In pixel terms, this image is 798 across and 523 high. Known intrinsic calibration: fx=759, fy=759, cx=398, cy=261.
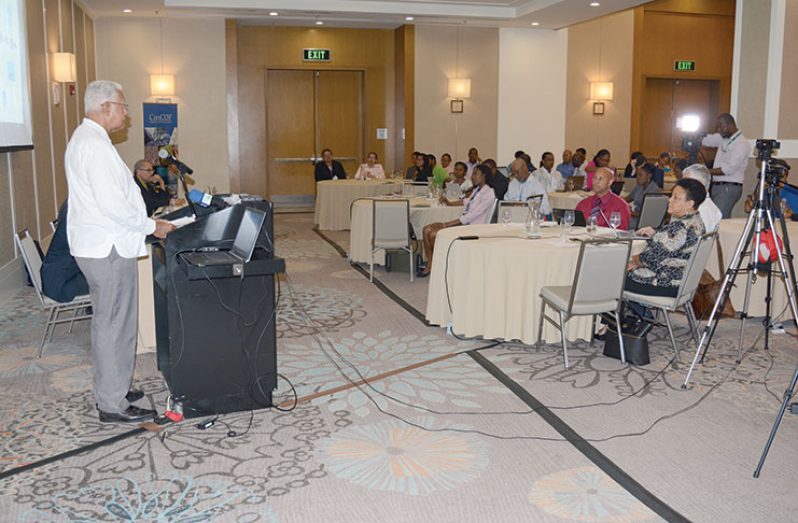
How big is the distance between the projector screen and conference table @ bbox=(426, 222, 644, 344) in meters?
4.16

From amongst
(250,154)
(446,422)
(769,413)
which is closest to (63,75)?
(250,154)

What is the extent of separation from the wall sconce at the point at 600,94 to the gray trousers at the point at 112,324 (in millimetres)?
13627

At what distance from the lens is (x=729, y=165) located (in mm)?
8562

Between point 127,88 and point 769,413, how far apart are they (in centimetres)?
1243

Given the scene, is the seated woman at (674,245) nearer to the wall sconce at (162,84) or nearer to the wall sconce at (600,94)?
the wall sconce at (162,84)

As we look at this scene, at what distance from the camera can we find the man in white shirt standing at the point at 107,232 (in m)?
3.69

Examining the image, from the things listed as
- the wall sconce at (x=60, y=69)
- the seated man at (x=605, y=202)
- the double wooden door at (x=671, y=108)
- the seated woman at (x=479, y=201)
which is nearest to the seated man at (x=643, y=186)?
the seated woman at (x=479, y=201)

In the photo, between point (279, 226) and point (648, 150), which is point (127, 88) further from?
point (648, 150)

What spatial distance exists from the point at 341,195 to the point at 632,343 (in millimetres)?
7902

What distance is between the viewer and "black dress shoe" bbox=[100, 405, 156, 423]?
13.1 ft

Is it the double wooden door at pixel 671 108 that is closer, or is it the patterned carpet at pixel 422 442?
the patterned carpet at pixel 422 442

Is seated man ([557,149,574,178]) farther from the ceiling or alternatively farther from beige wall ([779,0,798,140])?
beige wall ([779,0,798,140])

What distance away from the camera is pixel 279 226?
1327 centimetres

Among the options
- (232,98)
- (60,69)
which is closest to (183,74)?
(232,98)
